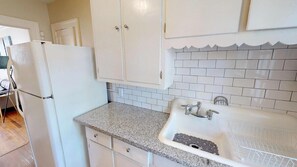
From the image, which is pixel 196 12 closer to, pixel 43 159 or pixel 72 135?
pixel 72 135

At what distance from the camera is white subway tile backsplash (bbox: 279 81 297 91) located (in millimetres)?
914

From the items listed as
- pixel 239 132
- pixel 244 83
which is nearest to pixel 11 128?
pixel 239 132

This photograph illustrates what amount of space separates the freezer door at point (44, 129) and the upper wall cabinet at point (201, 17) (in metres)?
1.20

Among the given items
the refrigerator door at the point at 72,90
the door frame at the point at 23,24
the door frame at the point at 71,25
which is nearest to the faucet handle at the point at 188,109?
the refrigerator door at the point at 72,90

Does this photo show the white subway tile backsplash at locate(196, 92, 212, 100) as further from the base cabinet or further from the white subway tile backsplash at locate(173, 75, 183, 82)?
the base cabinet

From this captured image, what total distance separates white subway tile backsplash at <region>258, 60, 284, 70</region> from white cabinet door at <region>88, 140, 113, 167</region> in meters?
1.38

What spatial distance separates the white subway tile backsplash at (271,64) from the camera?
919 millimetres

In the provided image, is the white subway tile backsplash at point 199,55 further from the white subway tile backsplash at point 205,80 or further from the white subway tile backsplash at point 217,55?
the white subway tile backsplash at point 205,80

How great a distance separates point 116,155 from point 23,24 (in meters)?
2.35

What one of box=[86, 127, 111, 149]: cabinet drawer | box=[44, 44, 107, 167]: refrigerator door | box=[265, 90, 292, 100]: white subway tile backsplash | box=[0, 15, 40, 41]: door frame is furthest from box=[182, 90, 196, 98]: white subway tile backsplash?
box=[0, 15, 40, 41]: door frame

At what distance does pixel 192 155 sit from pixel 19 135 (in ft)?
11.0

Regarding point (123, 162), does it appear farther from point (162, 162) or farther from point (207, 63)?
point (207, 63)

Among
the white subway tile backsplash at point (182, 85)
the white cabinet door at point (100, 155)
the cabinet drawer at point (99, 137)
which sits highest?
the white subway tile backsplash at point (182, 85)

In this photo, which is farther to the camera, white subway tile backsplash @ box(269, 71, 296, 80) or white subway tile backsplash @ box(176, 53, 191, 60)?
white subway tile backsplash @ box(176, 53, 191, 60)
